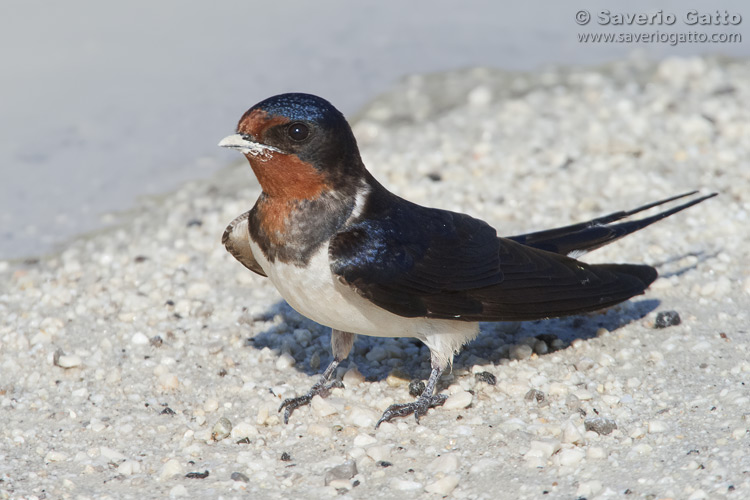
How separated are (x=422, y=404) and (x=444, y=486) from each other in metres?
0.65

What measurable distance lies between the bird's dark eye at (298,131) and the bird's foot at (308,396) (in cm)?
117

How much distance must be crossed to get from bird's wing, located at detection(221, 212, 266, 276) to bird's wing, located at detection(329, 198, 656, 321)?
23.1 inches

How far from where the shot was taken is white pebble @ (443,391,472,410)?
4113mm

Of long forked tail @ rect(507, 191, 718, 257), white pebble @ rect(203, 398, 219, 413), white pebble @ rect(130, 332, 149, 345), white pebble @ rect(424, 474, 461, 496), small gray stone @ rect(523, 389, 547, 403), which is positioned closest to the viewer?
white pebble @ rect(424, 474, 461, 496)

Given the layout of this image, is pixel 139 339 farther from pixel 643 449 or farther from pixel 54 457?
pixel 643 449

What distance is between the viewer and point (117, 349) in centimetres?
473

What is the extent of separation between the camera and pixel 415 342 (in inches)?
191

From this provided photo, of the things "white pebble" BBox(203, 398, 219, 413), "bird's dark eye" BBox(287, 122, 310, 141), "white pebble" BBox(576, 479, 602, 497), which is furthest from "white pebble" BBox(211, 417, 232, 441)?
"white pebble" BBox(576, 479, 602, 497)

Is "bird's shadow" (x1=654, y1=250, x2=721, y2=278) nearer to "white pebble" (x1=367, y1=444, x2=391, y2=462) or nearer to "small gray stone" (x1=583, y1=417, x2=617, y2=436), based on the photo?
"small gray stone" (x1=583, y1=417, x2=617, y2=436)

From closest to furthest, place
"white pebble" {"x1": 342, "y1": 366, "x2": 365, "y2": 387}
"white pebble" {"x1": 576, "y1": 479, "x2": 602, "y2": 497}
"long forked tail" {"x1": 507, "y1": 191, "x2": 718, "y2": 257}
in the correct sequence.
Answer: "white pebble" {"x1": 576, "y1": 479, "x2": 602, "y2": 497}, "white pebble" {"x1": 342, "y1": 366, "x2": 365, "y2": 387}, "long forked tail" {"x1": 507, "y1": 191, "x2": 718, "y2": 257}

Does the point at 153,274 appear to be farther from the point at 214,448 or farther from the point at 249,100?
the point at 249,100

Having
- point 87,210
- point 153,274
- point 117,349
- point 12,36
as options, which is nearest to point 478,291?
point 117,349

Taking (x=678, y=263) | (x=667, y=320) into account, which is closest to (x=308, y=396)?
(x=667, y=320)

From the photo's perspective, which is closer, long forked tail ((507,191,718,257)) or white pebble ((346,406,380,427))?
white pebble ((346,406,380,427))
